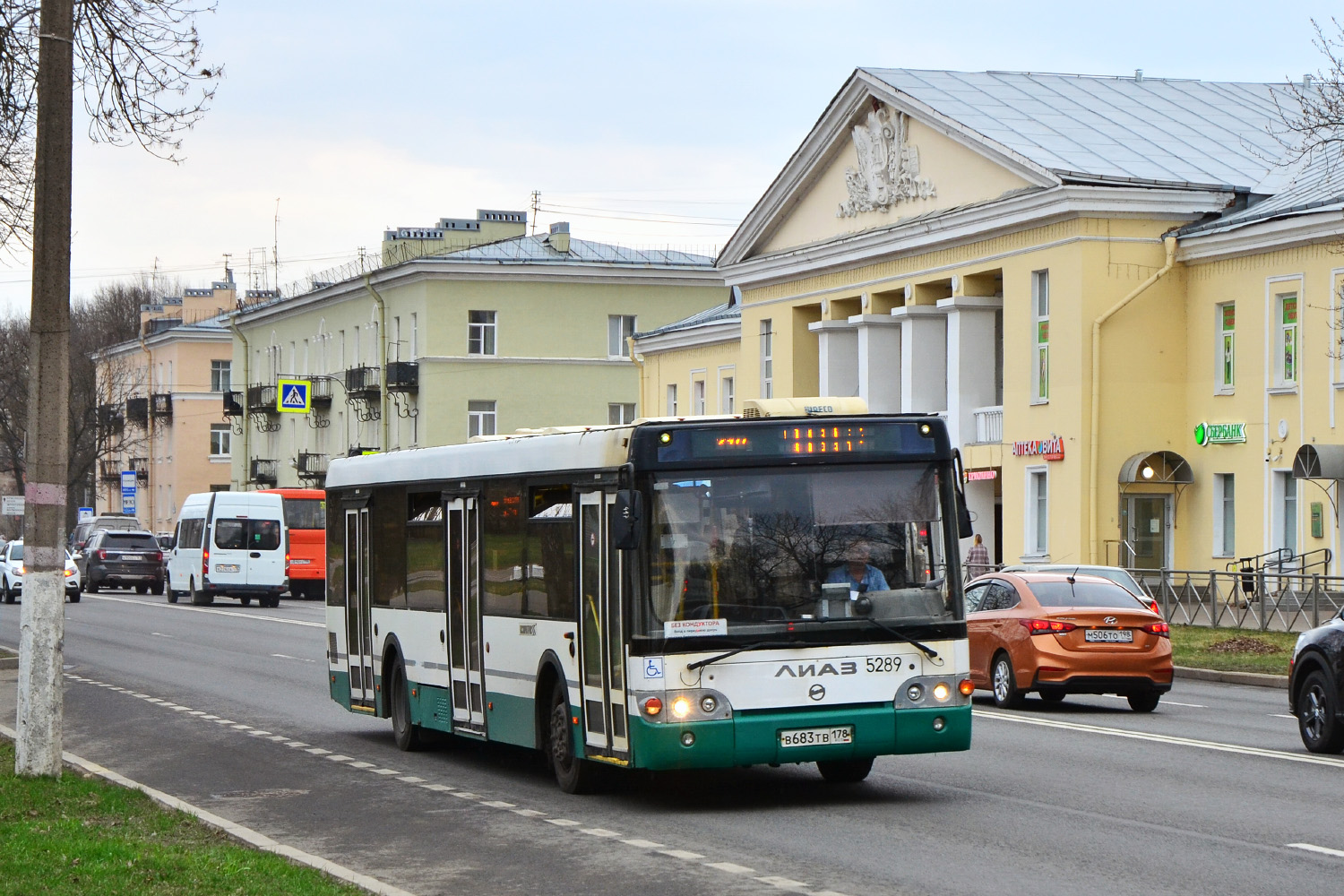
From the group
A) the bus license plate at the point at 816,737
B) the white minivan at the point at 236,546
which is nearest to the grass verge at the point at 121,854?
the bus license plate at the point at 816,737

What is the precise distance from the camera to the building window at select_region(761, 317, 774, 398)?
2205 inches

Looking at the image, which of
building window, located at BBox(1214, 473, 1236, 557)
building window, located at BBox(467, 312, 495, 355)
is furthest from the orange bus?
building window, located at BBox(1214, 473, 1236, 557)

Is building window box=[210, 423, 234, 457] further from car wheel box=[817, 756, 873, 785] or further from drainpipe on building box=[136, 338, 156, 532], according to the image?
car wheel box=[817, 756, 873, 785]

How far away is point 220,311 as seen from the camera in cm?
10512

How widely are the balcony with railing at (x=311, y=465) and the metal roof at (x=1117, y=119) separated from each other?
35932mm

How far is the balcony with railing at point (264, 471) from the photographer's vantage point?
87.1 m

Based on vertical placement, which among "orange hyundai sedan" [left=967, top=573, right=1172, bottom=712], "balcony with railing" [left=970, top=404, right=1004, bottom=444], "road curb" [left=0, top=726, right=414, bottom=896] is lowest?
"road curb" [left=0, top=726, right=414, bottom=896]

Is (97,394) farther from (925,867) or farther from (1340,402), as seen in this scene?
(925,867)

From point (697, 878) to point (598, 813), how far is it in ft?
8.90

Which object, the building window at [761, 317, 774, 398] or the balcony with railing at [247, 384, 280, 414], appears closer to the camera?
the building window at [761, 317, 774, 398]

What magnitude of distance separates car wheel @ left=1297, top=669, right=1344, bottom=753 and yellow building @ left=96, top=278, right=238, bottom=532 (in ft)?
284

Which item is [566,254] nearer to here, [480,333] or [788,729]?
[480,333]

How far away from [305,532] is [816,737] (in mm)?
44541

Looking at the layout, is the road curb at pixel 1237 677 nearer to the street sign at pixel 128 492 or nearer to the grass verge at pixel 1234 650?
the grass verge at pixel 1234 650
